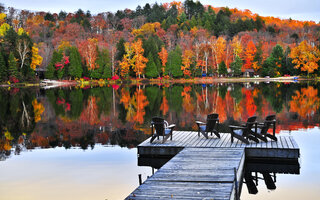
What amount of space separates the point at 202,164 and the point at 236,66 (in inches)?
2658

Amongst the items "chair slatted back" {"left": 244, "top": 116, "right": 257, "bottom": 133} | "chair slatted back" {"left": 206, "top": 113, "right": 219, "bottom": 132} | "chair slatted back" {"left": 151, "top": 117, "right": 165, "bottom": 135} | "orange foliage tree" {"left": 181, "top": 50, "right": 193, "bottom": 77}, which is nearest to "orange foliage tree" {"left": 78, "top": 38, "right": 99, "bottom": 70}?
"orange foliage tree" {"left": 181, "top": 50, "right": 193, "bottom": 77}

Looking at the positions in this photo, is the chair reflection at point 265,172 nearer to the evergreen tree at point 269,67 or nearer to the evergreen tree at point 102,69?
the evergreen tree at point 102,69

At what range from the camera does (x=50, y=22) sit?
393ft

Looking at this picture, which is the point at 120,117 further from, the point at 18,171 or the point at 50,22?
the point at 50,22

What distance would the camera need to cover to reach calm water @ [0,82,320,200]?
30.5 ft

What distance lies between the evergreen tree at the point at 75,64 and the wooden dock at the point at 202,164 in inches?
2286

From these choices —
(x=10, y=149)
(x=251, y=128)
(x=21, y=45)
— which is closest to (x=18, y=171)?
(x=10, y=149)

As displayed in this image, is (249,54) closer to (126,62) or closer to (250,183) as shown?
(126,62)

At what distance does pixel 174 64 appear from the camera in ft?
241

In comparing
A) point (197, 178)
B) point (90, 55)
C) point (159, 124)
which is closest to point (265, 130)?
point (159, 124)

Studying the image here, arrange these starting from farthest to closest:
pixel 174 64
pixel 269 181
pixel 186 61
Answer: pixel 186 61, pixel 174 64, pixel 269 181

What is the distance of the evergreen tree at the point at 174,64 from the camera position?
241 ft

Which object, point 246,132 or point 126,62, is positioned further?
point 126,62

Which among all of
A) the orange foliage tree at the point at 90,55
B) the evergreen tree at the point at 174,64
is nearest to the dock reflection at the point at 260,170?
the orange foliage tree at the point at 90,55
